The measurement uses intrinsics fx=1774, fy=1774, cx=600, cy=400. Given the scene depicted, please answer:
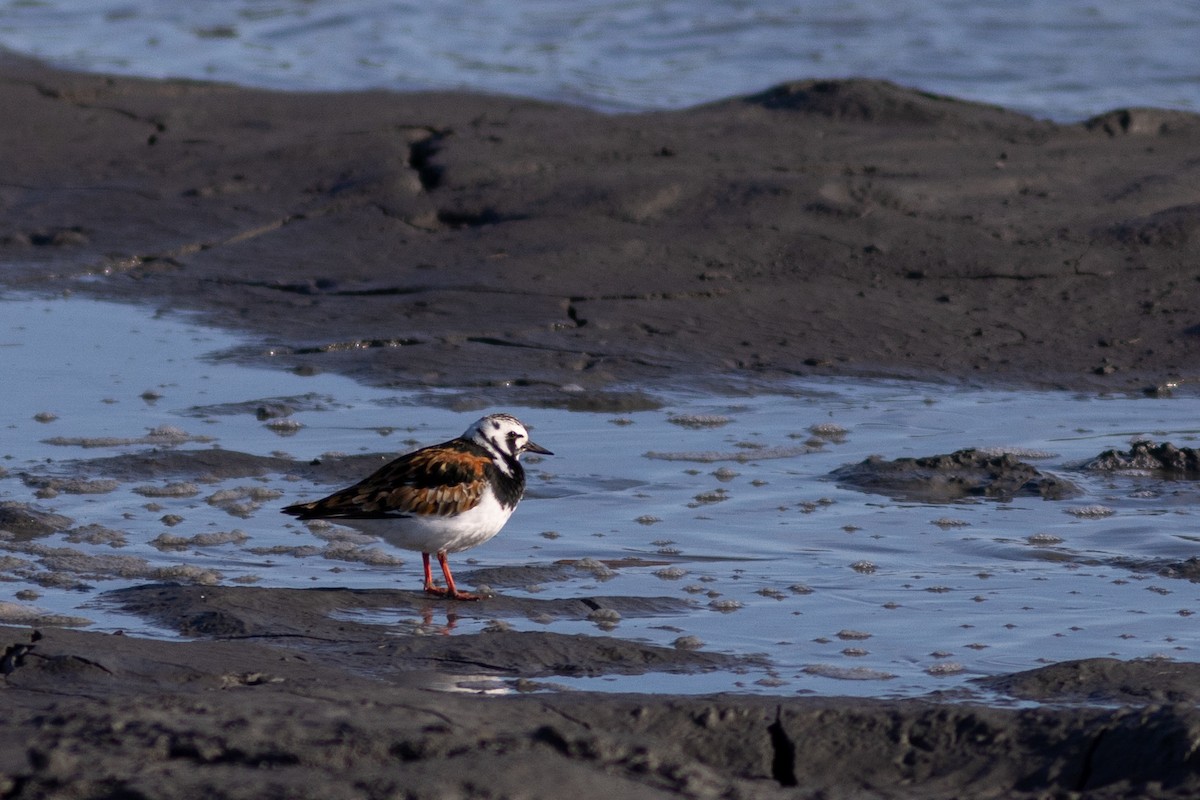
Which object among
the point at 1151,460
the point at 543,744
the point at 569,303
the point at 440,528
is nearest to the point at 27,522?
the point at 440,528

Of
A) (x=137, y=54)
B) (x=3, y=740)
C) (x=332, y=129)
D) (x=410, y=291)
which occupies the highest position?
(x=137, y=54)

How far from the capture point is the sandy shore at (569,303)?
413 cm

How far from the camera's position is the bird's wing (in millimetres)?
6078

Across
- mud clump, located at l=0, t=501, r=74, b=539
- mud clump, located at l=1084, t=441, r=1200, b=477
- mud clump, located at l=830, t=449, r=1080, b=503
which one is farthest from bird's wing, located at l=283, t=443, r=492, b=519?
mud clump, located at l=1084, t=441, r=1200, b=477

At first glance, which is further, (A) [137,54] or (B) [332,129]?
(A) [137,54]

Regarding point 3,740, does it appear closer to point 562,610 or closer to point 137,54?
point 562,610

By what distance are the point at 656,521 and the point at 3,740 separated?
3429 millimetres

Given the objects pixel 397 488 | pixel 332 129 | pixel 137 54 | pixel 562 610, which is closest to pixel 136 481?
pixel 397 488

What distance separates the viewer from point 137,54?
21.9 meters

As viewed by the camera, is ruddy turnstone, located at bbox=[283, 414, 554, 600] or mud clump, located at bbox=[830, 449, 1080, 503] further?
mud clump, located at bbox=[830, 449, 1080, 503]

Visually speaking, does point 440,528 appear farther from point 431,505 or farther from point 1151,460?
point 1151,460

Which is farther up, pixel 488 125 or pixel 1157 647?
pixel 488 125

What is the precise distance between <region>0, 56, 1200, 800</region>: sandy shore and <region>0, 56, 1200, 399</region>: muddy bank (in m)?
0.03

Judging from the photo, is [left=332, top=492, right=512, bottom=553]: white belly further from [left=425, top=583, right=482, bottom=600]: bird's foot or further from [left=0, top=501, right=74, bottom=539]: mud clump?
[left=0, top=501, right=74, bottom=539]: mud clump
